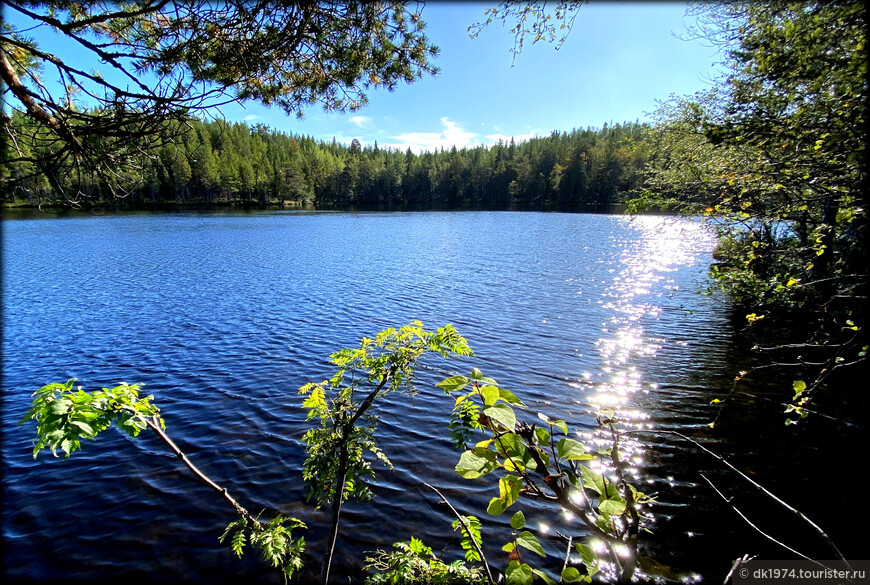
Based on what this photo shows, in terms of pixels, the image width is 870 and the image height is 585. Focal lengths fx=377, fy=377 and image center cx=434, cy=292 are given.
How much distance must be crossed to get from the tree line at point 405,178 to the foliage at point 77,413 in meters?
125

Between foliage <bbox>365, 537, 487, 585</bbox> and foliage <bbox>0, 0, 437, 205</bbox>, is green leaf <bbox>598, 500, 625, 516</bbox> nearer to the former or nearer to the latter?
foliage <bbox>365, 537, 487, 585</bbox>

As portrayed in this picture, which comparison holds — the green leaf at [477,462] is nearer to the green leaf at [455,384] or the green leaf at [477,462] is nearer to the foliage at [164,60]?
the green leaf at [455,384]

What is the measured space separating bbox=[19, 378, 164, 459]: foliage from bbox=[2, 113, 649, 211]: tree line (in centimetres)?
12529

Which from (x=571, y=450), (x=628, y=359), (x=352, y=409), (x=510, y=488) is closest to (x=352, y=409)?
(x=352, y=409)

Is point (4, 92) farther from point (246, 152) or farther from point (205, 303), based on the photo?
point (246, 152)

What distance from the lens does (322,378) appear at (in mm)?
11578

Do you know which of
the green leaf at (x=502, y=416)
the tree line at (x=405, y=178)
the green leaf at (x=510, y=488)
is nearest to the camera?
the green leaf at (x=502, y=416)

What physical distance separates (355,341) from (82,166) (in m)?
10.0

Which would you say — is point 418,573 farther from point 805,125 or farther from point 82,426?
point 805,125

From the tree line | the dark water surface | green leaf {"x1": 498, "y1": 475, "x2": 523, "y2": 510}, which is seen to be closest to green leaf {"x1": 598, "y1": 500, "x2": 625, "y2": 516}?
green leaf {"x1": 498, "y1": 475, "x2": 523, "y2": 510}

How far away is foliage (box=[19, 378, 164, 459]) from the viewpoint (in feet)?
8.07

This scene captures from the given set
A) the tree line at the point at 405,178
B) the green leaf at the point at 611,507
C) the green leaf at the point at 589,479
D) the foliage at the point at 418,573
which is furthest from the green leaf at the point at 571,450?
the tree line at the point at 405,178

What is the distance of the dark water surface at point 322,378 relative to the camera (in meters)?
6.20

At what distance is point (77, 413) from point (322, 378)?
9.18 meters
